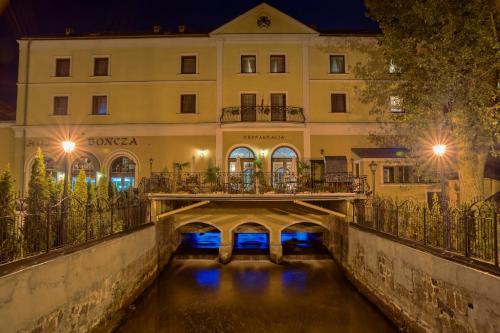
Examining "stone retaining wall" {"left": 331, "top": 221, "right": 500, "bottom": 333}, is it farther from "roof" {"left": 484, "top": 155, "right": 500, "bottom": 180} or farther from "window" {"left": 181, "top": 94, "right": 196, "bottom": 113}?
"window" {"left": 181, "top": 94, "right": 196, "bottom": 113}

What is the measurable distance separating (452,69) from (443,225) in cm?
739

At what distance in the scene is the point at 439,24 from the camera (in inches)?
582

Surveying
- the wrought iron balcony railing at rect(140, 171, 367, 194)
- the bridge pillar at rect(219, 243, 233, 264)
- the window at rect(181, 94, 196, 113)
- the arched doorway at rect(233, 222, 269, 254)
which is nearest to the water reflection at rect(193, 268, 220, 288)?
the bridge pillar at rect(219, 243, 233, 264)

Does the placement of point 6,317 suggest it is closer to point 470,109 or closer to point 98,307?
point 98,307

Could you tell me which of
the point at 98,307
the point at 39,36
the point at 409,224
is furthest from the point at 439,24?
the point at 39,36

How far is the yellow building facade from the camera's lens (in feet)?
72.1

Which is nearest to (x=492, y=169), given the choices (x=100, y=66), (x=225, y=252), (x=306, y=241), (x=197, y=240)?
(x=306, y=241)

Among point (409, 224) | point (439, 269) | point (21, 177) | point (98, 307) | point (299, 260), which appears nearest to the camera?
point (439, 269)

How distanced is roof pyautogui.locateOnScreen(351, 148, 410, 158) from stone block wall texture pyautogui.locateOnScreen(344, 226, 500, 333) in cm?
668

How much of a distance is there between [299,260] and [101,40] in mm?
17911

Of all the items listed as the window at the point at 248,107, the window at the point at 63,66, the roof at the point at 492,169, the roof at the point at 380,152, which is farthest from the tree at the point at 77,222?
the roof at the point at 492,169

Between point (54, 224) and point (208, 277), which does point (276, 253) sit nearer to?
point (208, 277)

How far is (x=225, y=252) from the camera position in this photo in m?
18.8

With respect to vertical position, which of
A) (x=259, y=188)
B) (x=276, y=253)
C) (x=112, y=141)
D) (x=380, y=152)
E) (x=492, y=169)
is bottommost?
(x=276, y=253)
